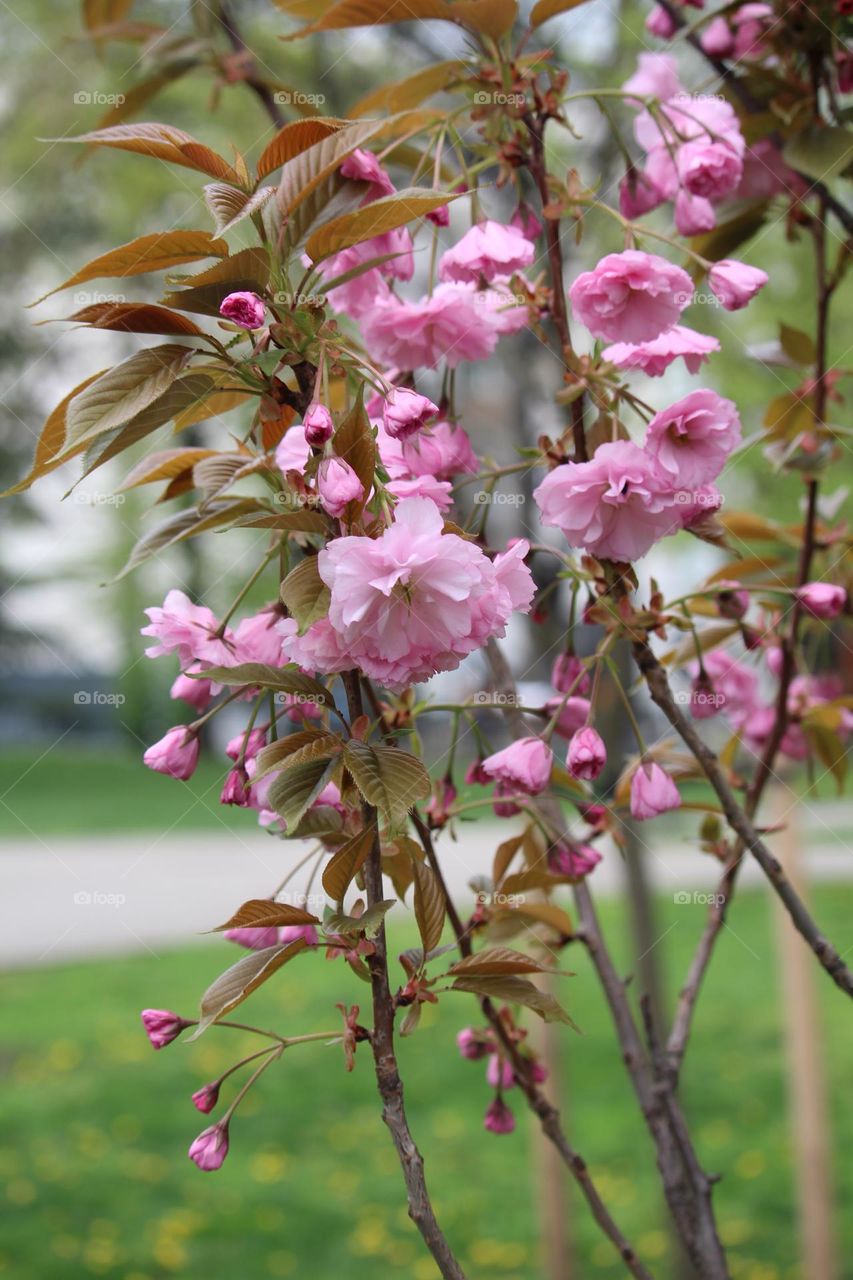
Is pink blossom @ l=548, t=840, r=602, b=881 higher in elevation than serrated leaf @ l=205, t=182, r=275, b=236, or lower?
lower

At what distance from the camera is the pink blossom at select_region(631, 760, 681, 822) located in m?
1.00

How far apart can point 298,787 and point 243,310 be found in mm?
269

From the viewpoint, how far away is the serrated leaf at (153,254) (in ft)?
2.45

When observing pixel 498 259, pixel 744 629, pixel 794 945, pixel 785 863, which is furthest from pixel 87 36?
pixel 794 945

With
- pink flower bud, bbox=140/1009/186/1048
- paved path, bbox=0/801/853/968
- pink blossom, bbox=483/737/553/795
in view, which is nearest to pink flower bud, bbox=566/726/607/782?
pink blossom, bbox=483/737/553/795

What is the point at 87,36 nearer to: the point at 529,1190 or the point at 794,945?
the point at 794,945

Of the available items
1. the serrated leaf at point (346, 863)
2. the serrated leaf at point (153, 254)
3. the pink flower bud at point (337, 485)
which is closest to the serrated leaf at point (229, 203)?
the serrated leaf at point (153, 254)

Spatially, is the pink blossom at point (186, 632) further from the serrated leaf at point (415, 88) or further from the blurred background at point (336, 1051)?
the serrated leaf at point (415, 88)

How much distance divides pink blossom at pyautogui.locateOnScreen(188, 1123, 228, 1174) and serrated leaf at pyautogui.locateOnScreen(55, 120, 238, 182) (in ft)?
1.97

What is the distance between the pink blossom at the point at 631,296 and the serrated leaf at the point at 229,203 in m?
0.24

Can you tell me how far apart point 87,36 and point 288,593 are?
131 cm

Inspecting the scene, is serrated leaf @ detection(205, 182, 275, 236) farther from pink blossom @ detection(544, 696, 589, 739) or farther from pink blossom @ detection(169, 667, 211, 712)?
pink blossom @ detection(544, 696, 589, 739)

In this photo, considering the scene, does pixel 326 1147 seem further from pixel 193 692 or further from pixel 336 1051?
pixel 193 692

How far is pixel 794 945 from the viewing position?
2805 millimetres
